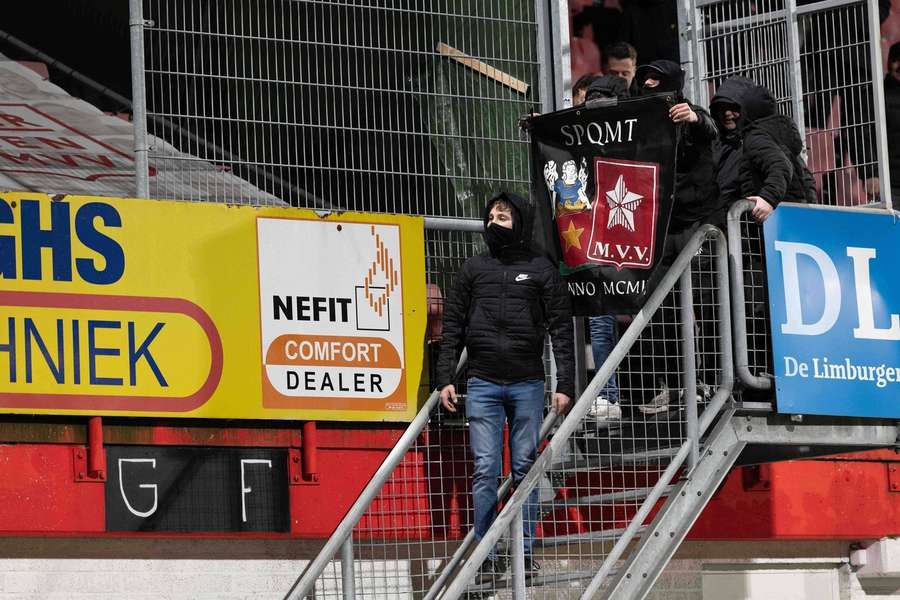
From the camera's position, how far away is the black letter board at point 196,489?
403 inches

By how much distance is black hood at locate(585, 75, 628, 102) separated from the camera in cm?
1069

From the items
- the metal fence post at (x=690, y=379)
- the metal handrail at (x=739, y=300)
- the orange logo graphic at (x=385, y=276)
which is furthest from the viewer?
the orange logo graphic at (x=385, y=276)

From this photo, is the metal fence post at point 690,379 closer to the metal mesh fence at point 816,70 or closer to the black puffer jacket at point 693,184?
the black puffer jacket at point 693,184

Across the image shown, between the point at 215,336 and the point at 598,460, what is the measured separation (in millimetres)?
2361

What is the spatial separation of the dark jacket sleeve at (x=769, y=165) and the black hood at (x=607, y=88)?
33.5 inches

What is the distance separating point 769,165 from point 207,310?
3.37m

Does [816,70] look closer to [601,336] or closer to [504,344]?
[601,336]

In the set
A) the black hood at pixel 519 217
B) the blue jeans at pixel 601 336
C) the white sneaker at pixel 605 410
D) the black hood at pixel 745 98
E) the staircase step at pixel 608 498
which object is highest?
the black hood at pixel 745 98

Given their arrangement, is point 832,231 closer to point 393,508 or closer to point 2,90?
point 393,508

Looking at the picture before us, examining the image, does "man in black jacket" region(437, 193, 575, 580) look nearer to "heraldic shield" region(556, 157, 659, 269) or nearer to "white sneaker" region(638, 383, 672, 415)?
"heraldic shield" region(556, 157, 659, 269)

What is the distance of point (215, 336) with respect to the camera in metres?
10.6

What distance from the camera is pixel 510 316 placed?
1012 centimetres

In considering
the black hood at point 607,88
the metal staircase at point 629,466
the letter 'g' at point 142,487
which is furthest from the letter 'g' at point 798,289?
the letter 'g' at point 142,487

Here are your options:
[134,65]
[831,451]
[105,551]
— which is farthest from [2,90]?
[831,451]
